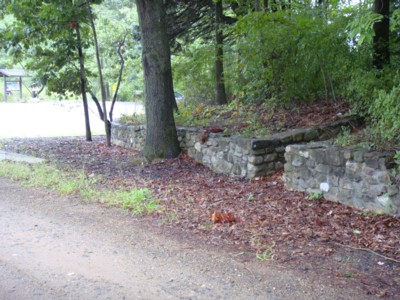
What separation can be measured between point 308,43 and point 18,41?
803 centimetres

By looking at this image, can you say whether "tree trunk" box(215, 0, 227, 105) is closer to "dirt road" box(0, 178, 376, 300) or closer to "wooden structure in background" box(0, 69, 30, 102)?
"dirt road" box(0, 178, 376, 300)

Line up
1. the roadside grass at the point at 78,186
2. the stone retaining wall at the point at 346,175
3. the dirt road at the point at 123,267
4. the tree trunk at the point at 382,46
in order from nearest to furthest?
1. the dirt road at the point at 123,267
2. the stone retaining wall at the point at 346,175
3. the roadside grass at the point at 78,186
4. the tree trunk at the point at 382,46

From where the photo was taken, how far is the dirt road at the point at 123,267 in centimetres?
362

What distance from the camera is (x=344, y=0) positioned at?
35.9 ft

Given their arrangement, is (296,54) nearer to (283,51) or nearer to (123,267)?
(283,51)

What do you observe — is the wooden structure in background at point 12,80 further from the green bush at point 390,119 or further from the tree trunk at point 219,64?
the green bush at point 390,119

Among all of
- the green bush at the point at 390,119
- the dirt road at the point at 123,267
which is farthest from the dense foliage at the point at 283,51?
the dirt road at the point at 123,267

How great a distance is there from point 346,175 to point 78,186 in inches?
177

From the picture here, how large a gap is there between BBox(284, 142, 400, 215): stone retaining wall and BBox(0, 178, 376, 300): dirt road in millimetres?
2235

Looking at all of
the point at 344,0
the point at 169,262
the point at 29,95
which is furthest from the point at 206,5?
the point at 29,95

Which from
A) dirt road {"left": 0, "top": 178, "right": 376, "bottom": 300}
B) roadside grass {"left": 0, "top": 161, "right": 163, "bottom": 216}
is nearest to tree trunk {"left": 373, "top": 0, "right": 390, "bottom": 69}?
roadside grass {"left": 0, "top": 161, "right": 163, "bottom": 216}

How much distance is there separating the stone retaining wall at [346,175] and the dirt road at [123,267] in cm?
223

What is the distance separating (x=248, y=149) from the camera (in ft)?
25.4

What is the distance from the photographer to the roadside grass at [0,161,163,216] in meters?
6.25
